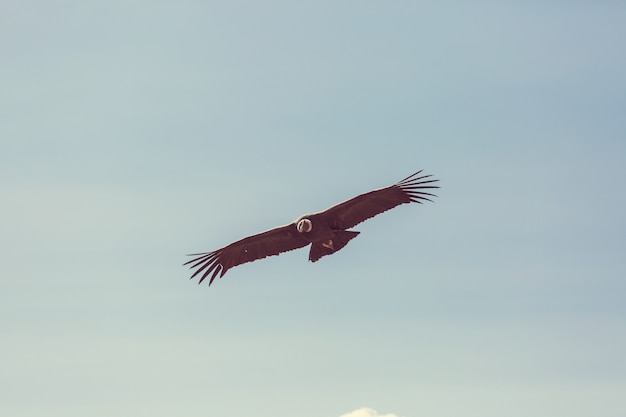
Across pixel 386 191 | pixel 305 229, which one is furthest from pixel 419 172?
pixel 305 229

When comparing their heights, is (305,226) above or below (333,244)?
above

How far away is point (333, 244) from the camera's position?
146 ft

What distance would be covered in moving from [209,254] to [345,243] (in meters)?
6.04

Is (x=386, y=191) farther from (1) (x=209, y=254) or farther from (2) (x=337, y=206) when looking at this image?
(1) (x=209, y=254)

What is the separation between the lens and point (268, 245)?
47.3 m

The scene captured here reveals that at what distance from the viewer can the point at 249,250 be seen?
47531mm

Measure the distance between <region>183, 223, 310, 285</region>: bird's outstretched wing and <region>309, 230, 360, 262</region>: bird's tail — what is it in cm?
139

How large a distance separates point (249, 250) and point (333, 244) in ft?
15.0

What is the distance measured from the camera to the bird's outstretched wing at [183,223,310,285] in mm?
46719

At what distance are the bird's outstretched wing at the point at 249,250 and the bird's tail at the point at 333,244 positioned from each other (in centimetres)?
139

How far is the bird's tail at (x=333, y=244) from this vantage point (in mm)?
44406

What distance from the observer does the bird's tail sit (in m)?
44.4

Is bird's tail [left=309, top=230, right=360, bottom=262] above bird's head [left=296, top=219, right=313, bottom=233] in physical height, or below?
below

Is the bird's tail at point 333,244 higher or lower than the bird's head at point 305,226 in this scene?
lower
